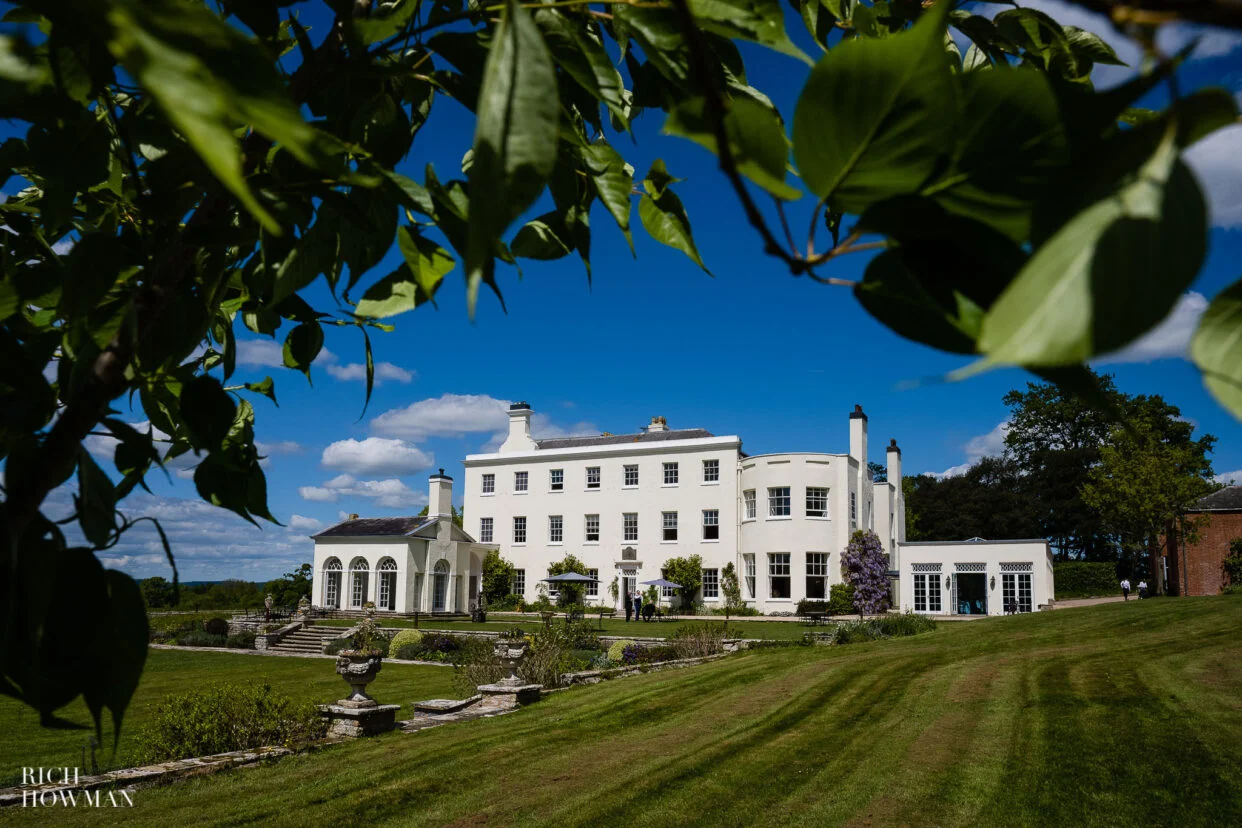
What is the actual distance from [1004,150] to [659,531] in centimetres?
4002

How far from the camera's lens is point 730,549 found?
125ft

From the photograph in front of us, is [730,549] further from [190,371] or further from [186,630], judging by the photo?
[190,371]

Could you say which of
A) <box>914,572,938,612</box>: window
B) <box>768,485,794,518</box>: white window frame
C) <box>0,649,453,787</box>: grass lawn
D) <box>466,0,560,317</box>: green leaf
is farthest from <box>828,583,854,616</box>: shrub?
<box>466,0,560,317</box>: green leaf

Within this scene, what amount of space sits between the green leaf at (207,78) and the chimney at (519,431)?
44.2 meters

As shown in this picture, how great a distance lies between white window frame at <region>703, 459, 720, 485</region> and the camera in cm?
3922

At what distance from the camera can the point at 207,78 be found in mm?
353

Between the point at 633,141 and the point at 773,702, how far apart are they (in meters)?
13.9

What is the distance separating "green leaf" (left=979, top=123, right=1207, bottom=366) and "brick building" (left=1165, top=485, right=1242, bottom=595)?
45161 millimetres

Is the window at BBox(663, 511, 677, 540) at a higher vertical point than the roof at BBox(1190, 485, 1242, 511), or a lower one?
lower

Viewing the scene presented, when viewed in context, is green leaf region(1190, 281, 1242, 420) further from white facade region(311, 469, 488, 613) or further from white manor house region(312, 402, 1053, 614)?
white facade region(311, 469, 488, 613)

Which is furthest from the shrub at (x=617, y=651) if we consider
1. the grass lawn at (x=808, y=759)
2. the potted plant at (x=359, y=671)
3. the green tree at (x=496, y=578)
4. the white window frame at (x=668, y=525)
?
the green tree at (x=496, y=578)

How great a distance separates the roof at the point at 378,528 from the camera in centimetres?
3906

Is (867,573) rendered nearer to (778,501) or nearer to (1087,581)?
(778,501)

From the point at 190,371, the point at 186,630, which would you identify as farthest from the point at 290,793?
the point at 186,630
